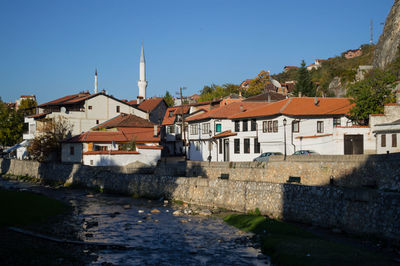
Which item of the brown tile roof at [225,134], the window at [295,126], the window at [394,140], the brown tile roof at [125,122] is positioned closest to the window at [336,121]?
the window at [295,126]

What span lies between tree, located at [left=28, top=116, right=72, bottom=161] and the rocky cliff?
49380 mm

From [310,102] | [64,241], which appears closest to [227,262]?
[64,241]

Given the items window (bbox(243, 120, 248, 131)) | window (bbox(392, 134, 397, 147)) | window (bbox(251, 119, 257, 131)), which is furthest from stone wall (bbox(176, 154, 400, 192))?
window (bbox(243, 120, 248, 131))

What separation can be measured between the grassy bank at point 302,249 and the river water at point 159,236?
766 millimetres

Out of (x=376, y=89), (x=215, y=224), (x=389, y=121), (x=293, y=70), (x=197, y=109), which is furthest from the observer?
(x=293, y=70)

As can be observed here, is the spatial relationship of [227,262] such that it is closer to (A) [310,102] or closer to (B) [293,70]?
(A) [310,102]

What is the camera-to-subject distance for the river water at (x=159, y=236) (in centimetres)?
1828

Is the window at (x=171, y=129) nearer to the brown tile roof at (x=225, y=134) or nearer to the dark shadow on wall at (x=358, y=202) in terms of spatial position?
the brown tile roof at (x=225, y=134)

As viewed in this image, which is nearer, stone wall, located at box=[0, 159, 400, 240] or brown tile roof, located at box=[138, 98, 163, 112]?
stone wall, located at box=[0, 159, 400, 240]

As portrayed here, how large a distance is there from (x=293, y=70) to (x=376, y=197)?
13316 cm

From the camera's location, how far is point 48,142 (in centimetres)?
6294

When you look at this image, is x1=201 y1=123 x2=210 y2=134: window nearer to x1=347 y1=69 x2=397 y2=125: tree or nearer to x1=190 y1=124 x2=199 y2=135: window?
x1=190 y1=124 x2=199 y2=135: window

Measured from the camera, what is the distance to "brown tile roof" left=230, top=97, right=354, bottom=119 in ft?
161

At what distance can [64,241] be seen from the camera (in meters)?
19.7
